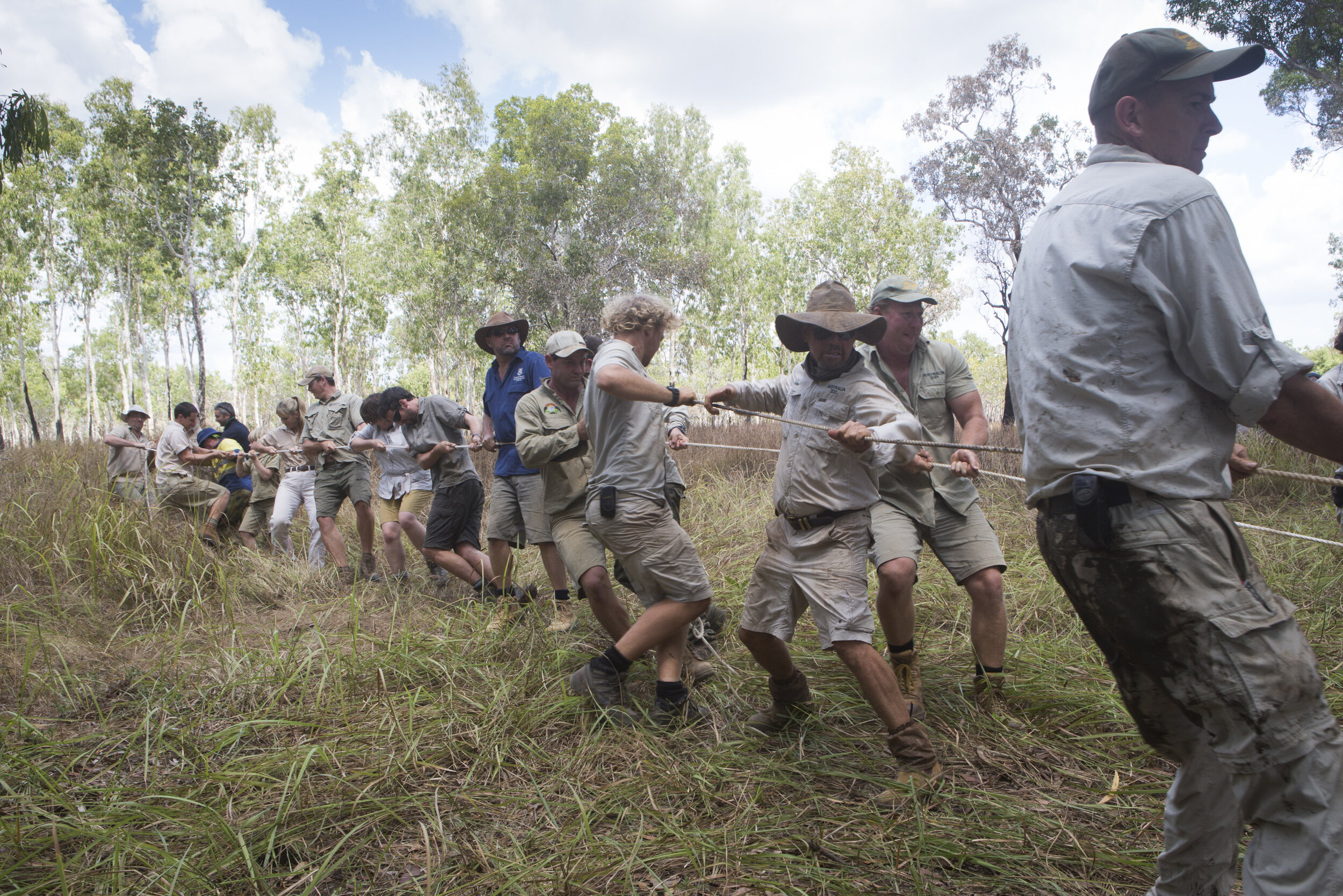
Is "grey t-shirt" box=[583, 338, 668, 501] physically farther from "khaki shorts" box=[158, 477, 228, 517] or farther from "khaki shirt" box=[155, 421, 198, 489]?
"khaki shirt" box=[155, 421, 198, 489]

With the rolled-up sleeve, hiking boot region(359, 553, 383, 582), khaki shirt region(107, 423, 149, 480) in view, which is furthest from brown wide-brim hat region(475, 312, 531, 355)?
khaki shirt region(107, 423, 149, 480)

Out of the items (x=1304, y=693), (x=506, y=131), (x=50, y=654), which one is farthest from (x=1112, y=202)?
(x=506, y=131)

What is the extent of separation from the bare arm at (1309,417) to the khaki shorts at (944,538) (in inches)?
68.2

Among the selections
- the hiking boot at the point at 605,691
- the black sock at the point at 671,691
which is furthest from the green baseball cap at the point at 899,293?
the hiking boot at the point at 605,691

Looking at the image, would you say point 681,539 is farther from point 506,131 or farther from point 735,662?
point 506,131

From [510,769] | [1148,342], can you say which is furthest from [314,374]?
[1148,342]

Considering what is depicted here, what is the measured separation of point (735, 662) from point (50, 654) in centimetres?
366

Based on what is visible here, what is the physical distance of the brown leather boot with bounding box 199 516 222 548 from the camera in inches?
253

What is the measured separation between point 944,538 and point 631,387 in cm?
161

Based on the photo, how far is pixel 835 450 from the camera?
279 centimetres

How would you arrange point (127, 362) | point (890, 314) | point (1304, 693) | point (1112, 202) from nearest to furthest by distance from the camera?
point (1304, 693), point (1112, 202), point (890, 314), point (127, 362)

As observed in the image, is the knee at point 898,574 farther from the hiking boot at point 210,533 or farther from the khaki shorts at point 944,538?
the hiking boot at point 210,533

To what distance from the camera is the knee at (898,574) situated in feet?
10.0

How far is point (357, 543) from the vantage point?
780 centimetres
